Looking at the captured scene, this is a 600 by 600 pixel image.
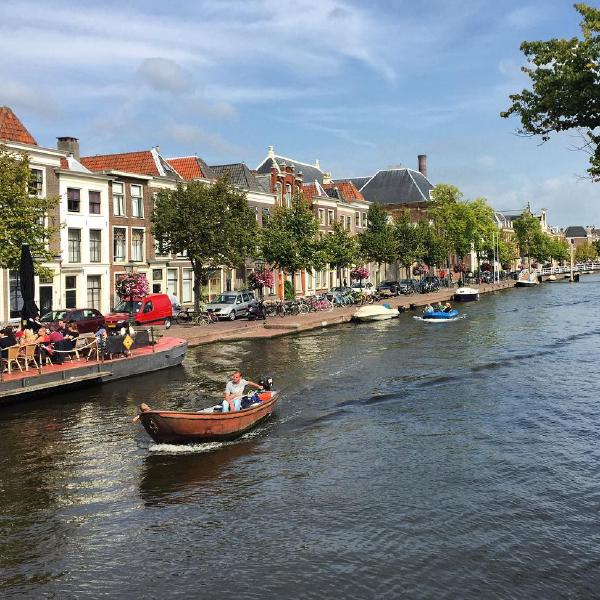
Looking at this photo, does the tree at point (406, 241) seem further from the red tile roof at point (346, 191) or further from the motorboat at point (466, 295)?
the motorboat at point (466, 295)

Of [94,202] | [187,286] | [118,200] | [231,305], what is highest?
[118,200]

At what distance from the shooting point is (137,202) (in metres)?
54.0

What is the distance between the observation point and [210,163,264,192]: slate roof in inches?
2685

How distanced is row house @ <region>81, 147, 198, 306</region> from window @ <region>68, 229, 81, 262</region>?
2.79m

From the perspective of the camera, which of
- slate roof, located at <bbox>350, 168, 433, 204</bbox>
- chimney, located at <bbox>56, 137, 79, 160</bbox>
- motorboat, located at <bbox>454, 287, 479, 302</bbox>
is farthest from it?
slate roof, located at <bbox>350, 168, 433, 204</bbox>

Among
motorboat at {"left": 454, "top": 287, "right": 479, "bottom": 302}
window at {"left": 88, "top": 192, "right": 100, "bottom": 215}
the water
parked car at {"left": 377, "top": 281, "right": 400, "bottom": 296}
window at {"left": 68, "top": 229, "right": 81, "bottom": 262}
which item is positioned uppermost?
window at {"left": 88, "top": 192, "right": 100, "bottom": 215}

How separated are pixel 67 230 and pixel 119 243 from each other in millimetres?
5100

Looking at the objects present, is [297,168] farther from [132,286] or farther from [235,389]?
[235,389]

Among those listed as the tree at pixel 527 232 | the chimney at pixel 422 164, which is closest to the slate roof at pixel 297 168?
the chimney at pixel 422 164

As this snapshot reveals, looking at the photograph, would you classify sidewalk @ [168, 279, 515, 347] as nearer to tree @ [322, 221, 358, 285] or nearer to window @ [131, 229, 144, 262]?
tree @ [322, 221, 358, 285]

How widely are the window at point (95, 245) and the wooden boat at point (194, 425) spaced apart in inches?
1308

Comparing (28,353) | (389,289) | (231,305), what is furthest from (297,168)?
(28,353)

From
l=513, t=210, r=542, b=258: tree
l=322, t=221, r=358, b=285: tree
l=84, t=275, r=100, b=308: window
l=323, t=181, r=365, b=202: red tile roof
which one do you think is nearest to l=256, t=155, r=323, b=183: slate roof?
l=323, t=181, r=365, b=202: red tile roof

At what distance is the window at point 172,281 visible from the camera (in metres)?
56.6
